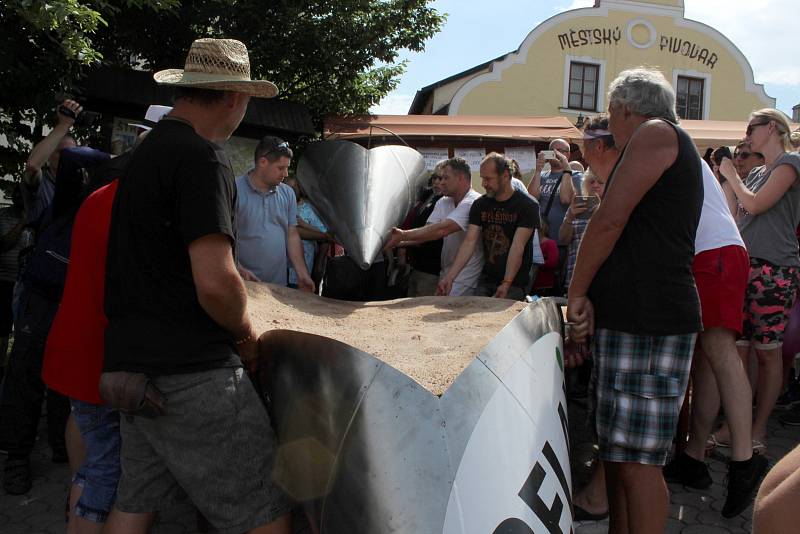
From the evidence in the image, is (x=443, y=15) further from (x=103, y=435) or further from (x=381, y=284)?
(x=103, y=435)

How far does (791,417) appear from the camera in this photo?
4.75 meters

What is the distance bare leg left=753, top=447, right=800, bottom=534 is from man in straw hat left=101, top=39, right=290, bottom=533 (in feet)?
4.44

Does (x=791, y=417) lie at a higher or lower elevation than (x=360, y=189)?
lower

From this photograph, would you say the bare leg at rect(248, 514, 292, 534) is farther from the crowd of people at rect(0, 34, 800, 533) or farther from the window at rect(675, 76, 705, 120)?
the window at rect(675, 76, 705, 120)

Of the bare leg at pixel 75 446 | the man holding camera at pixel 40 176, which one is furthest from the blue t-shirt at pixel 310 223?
the bare leg at pixel 75 446

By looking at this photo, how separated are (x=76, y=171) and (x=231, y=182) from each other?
166 cm

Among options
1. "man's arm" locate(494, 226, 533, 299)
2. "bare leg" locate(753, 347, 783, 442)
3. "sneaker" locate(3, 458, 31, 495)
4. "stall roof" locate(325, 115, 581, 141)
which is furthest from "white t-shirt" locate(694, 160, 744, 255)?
"stall roof" locate(325, 115, 581, 141)

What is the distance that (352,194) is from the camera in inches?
193

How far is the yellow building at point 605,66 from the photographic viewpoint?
20.7 m

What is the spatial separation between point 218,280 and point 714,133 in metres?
9.09

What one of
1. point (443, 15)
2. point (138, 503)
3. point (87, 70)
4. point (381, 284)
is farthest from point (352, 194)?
point (443, 15)

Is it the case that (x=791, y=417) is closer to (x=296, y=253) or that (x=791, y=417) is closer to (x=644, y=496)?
(x=644, y=496)

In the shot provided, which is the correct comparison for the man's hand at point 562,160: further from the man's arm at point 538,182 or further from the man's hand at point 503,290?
the man's hand at point 503,290

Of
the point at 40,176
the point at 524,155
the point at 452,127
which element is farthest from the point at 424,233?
the point at 452,127
